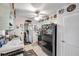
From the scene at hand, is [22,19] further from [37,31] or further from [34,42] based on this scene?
[34,42]

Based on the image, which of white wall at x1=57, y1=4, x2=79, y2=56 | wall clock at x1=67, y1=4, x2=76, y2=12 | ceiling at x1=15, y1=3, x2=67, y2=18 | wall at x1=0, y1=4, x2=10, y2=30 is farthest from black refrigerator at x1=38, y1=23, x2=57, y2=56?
wall at x1=0, y1=4, x2=10, y2=30

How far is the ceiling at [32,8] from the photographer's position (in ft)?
4.62

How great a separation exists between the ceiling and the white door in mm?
307

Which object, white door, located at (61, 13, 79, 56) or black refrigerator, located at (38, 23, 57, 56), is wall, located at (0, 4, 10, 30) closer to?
black refrigerator, located at (38, 23, 57, 56)

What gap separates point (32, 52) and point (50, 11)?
0.75 metres

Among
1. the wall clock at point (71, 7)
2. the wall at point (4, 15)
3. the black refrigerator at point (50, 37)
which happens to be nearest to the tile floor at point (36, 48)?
the black refrigerator at point (50, 37)

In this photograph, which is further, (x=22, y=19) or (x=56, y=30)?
(x=56, y=30)

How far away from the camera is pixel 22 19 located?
4.57 feet

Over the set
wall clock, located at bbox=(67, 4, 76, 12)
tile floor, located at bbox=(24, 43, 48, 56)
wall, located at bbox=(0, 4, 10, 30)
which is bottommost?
tile floor, located at bbox=(24, 43, 48, 56)

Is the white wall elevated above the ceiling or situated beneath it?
situated beneath

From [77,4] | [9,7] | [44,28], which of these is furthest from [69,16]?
[9,7]

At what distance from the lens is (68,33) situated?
1549 millimetres

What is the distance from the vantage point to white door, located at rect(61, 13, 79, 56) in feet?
4.76

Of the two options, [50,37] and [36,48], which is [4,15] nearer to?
[36,48]
